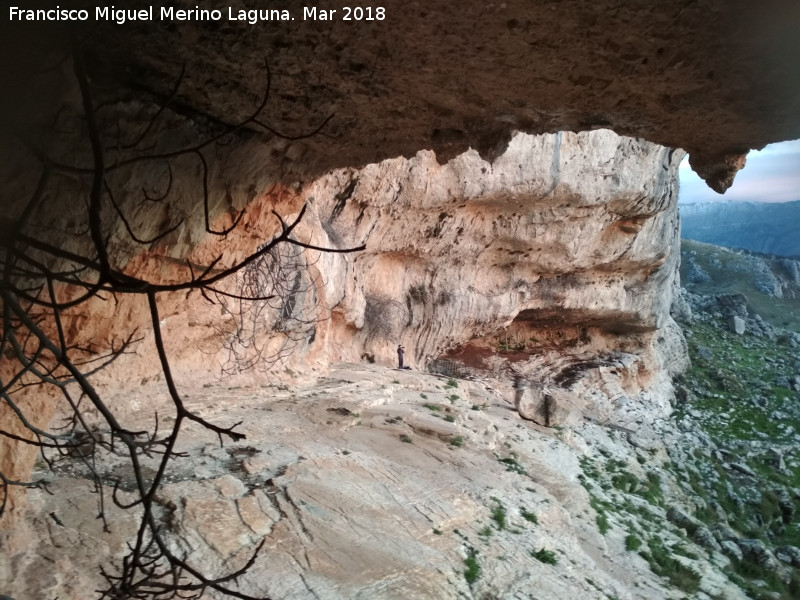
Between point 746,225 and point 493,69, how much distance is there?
184 feet

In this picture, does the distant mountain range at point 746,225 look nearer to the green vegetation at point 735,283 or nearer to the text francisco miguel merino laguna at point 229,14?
the green vegetation at point 735,283

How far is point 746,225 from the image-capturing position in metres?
50.7

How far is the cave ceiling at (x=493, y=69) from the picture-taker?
231cm

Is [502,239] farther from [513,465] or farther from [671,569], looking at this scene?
[671,569]

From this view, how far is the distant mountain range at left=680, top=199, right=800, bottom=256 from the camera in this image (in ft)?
158

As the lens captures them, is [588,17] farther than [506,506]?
No

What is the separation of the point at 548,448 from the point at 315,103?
755cm

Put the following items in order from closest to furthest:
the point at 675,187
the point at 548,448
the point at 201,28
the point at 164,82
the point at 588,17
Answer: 1. the point at 588,17
2. the point at 201,28
3. the point at 164,82
4. the point at 548,448
5. the point at 675,187

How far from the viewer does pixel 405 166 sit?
10148 millimetres

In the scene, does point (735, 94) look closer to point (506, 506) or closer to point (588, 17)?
point (588, 17)

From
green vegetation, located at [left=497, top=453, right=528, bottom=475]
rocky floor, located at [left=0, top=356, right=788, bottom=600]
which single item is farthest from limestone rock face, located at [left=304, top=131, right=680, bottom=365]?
green vegetation, located at [left=497, top=453, right=528, bottom=475]

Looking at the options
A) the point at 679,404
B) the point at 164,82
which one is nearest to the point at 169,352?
the point at 164,82

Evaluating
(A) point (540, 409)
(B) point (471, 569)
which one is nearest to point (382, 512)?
(B) point (471, 569)

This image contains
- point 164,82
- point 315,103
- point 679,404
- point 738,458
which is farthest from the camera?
point 679,404
